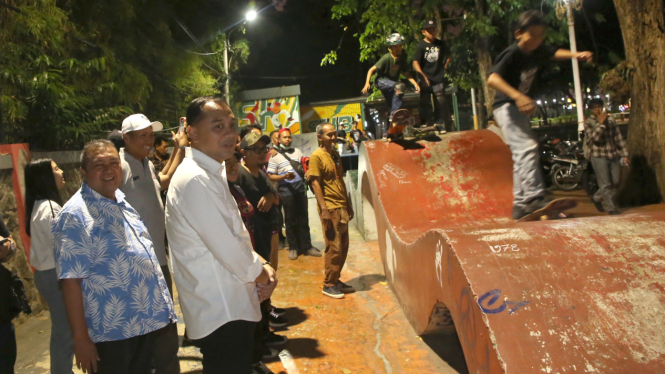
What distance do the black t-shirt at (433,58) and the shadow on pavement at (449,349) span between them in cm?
417

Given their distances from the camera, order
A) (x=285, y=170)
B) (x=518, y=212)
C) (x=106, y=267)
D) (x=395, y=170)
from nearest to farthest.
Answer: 1. (x=106, y=267)
2. (x=518, y=212)
3. (x=395, y=170)
4. (x=285, y=170)

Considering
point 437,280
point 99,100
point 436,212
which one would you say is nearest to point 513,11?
point 436,212

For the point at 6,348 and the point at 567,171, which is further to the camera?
the point at 567,171

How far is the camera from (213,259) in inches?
78.7

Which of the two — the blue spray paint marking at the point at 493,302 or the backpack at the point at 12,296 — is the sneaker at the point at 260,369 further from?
the blue spray paint marking at the point at 493,302

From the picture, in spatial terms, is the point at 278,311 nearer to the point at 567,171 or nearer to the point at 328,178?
the point at 328,178

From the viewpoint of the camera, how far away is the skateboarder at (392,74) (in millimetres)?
7031

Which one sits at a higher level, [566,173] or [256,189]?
[256,189]

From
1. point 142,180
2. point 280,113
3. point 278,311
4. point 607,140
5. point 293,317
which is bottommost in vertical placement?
point 293,317

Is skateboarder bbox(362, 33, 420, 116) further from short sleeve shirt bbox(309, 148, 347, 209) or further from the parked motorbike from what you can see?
the parked motorbike

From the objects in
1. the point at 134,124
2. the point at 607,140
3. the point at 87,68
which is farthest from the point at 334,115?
the point at 134,124

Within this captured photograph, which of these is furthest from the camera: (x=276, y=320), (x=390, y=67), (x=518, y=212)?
(x=390, y=67)

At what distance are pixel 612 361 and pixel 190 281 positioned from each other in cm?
192

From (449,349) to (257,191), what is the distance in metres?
2.20
